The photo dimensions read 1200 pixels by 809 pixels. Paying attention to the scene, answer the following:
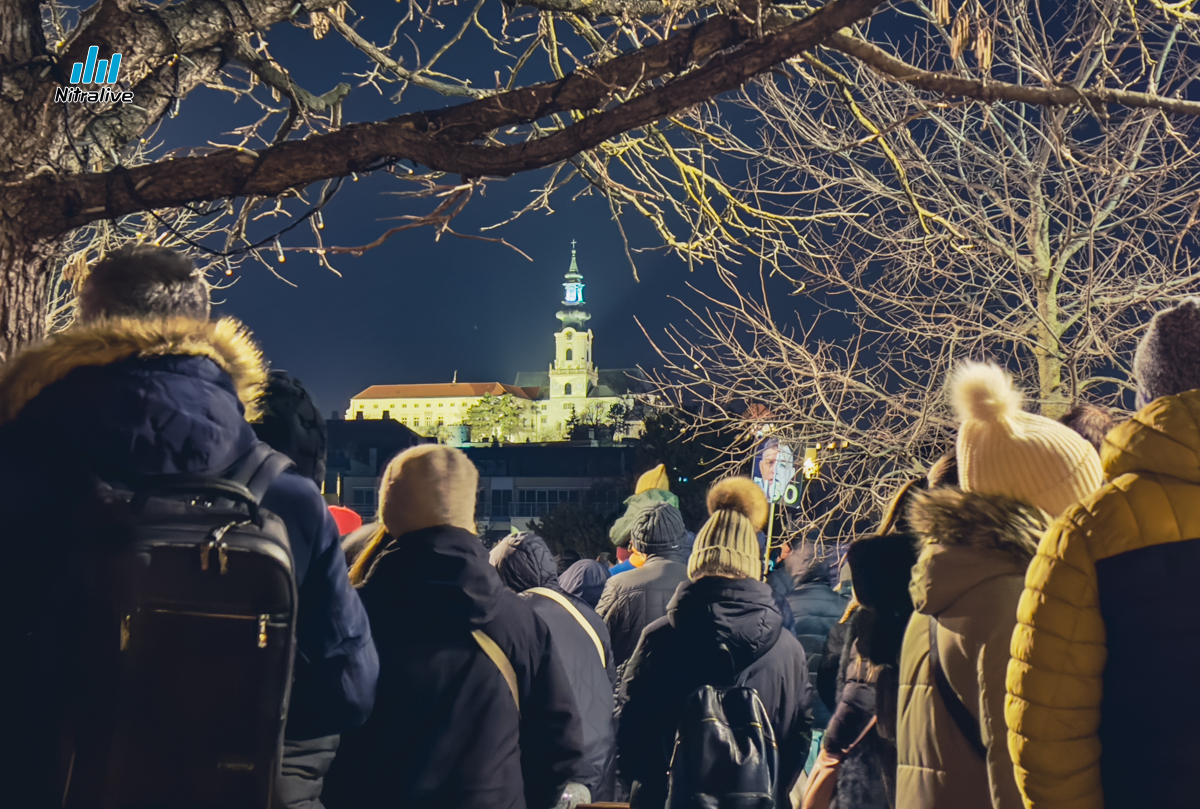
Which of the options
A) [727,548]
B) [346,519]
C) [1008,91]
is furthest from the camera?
[346,519]

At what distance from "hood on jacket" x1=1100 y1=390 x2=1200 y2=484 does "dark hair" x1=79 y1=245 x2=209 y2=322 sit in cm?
205

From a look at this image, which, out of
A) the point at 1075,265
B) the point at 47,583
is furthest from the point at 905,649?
the point at 1075,265

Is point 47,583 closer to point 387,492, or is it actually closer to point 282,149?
point 387,492

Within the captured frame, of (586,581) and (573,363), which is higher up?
(573,363)

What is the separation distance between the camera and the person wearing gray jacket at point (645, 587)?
185 inches

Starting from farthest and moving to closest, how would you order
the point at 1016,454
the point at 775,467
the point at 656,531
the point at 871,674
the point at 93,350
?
the point at 775,467, the point at 656,531, the point at 871,674, the point at 1016,454, the point at 93,350

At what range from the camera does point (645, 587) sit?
4.68 metres

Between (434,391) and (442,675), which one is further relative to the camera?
(434,391)

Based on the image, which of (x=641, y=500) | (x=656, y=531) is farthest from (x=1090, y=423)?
(x=641, y=500)

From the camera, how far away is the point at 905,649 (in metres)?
2.48

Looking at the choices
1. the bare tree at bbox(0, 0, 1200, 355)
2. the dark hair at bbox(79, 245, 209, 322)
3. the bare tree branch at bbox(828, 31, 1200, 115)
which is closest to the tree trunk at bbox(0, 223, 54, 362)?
the bare tree at bbox(0, 0, 1200, 355)

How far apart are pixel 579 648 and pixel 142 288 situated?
6.18 feet

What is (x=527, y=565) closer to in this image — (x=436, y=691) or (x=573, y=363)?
(x=436, y=691)

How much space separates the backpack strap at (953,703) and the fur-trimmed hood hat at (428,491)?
1.31 meters
